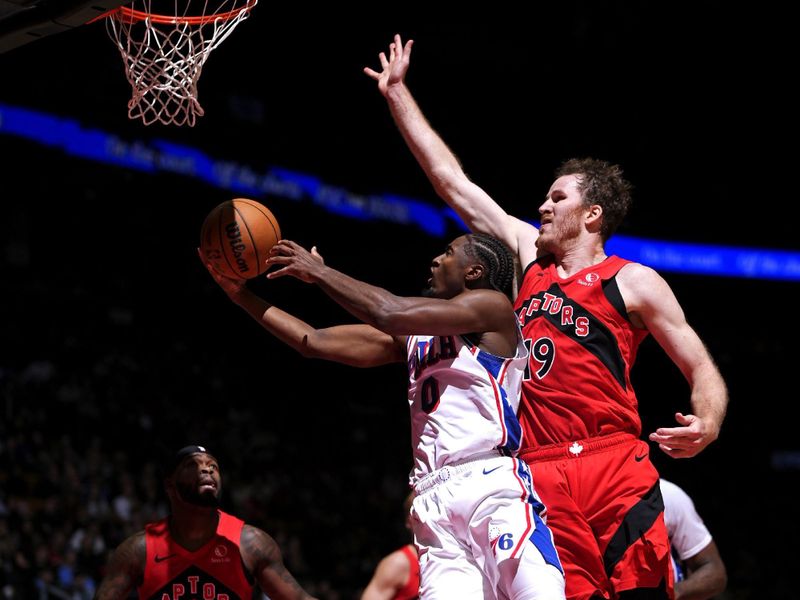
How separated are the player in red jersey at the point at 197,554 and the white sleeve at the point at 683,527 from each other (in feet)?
5.90

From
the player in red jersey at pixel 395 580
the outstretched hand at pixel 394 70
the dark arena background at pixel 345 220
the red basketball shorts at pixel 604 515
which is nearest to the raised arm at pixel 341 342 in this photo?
the red basketball shorts at pixel 604 515

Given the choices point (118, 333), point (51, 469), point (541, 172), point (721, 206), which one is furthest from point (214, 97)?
point (721, 206)

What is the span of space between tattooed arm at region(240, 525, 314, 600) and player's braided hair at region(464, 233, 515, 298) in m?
1.90

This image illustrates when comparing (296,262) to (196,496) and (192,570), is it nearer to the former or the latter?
(196,496)

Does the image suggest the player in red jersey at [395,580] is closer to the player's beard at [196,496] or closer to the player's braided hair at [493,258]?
the player's beard at [196,496]

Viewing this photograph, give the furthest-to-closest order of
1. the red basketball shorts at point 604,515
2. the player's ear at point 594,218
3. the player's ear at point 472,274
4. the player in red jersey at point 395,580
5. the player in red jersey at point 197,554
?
the player in red jersey at point 395,580 → the player in red jersey at point 197,554 → the player's ear at point 594,218 → the player's ear at point 472,274 → the red basketball shorts at point 604,515

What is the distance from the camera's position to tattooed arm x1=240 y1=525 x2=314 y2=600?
5.18 metres

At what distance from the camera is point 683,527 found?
5.37 metres

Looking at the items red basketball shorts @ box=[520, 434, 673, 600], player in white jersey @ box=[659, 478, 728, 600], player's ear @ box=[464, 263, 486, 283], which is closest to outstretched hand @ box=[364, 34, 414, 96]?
player's ear @ box=[464, 263, 486, 283]

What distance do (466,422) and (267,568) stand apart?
75.1 inches

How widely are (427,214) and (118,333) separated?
17.8ft

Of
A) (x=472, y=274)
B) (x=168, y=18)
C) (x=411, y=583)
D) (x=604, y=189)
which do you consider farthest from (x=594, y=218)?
(x=411, y=583)

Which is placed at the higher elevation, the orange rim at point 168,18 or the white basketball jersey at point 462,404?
the orange rim at point 168,18

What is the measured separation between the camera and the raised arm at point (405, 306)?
3.71m
